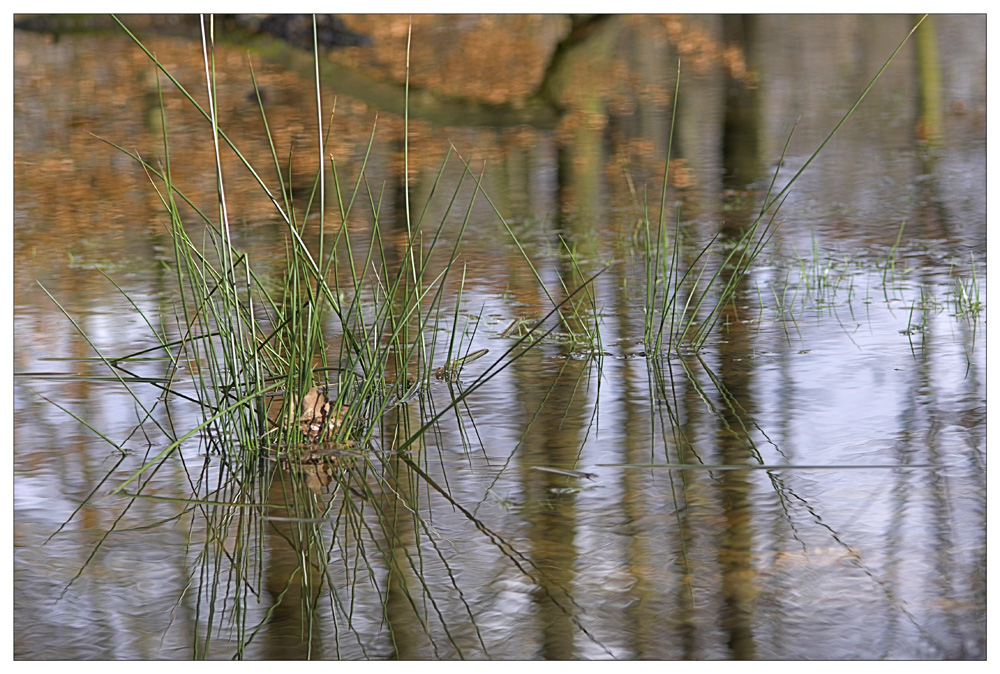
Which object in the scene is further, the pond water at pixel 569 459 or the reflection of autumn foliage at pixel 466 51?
the reflection of autumn foliage at pixel 466 51

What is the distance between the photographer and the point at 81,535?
2018mm

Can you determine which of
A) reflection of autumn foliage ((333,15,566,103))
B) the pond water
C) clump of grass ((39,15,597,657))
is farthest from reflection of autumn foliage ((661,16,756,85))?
clump of grass ((39,15,597,657))

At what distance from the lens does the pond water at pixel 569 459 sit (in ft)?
5.53

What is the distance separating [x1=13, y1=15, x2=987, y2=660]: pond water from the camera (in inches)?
66.4

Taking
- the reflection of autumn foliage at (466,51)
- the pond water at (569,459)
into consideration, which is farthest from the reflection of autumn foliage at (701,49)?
the pond water at (569,459)

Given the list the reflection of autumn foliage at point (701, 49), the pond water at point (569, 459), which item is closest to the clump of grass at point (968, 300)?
the pond water at point (569, 459)

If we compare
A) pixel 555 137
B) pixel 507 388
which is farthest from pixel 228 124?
pixel 507 388

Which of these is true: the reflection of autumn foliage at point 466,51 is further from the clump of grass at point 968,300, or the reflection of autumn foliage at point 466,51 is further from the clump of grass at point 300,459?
the clump of grass at point 300,459

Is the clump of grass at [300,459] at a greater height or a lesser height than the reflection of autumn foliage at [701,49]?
lesser

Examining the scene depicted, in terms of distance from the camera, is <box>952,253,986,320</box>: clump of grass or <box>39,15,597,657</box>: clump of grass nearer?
<box>39,15,597,657</box>: clump of grass

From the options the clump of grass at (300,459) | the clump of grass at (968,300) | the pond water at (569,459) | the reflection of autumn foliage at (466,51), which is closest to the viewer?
the pond water at (569,459)

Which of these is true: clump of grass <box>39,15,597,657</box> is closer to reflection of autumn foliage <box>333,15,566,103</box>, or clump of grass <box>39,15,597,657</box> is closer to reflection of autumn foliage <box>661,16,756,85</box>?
reflection of autumn foliage <box>333,15,566,103</box>

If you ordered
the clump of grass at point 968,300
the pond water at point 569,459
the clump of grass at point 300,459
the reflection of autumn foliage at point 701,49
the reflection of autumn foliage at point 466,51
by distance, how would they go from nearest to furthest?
the pond water at point 569,459 < the clump of grass at point 300,459 < the clump of grass at point 968,300 < the reflection of autumn foliage at point 466,51 < the reflection of autumn foliage at point 701,49
